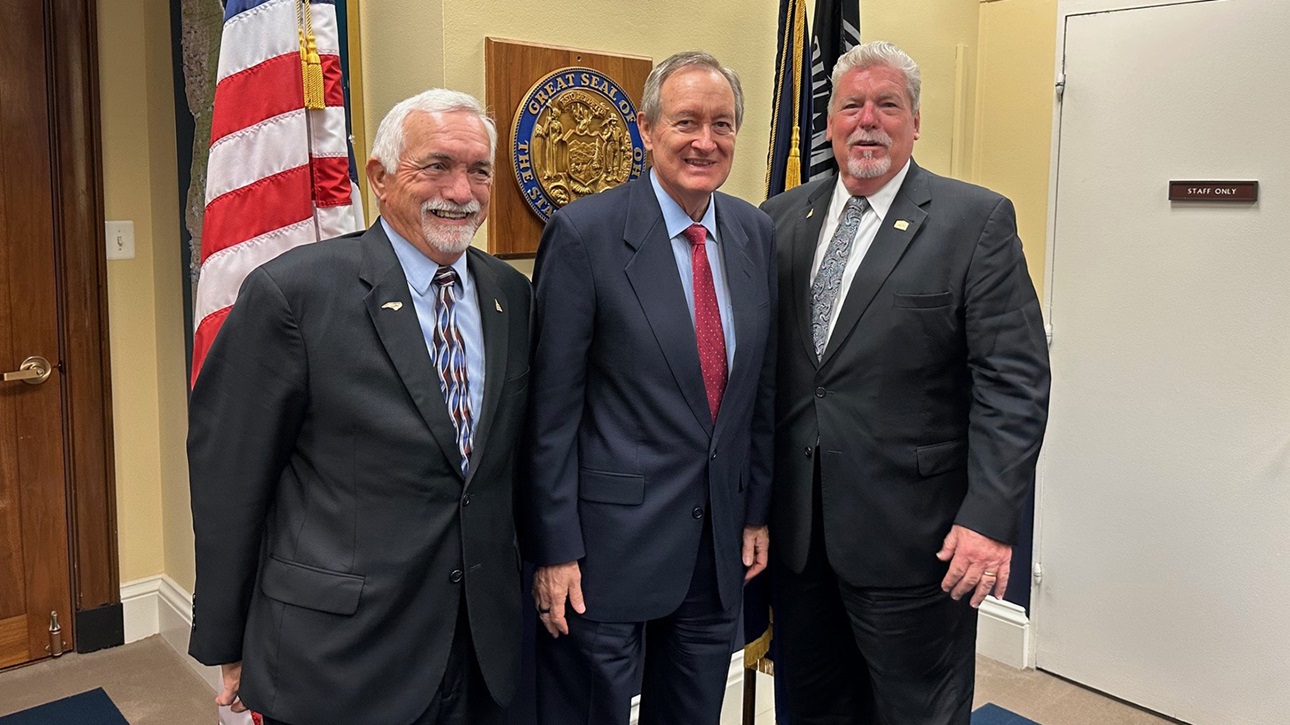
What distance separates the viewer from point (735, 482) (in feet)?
6.22

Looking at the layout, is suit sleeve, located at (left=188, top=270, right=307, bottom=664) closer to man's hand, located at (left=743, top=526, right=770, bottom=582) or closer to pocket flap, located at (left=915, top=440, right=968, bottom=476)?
man's hand, located at (left=743, top=526, right=770, bottom=582)

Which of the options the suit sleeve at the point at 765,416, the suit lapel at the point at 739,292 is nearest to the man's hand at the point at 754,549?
the suit sleeve at the point at 765,416

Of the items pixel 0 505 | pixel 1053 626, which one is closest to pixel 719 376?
pixel 1053 626

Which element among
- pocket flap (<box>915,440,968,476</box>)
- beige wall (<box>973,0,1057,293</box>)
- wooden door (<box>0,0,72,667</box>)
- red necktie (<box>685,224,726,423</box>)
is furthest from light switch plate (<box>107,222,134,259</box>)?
beige wall (<box>973,0,1057,293</box>)

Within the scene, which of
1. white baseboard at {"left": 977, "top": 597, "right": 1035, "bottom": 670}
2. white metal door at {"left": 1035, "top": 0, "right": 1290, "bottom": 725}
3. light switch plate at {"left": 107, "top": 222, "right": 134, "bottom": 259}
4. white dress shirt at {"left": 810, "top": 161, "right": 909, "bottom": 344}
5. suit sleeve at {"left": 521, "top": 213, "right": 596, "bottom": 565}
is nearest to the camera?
suit sleeve at {"left": 521, "top": 213, "right": 596, "bottom": 565}

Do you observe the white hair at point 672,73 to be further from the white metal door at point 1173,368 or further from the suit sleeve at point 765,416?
the white metal door at point 1173,368

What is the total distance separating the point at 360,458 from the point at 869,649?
1062 mm

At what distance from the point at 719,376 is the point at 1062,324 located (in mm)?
1683

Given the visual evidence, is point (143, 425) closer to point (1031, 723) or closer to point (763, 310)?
point (763, 310)

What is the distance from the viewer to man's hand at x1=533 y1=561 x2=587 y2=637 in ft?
5.82

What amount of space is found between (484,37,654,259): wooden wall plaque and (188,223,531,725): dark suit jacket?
2.43ft

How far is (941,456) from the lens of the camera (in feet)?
6.31

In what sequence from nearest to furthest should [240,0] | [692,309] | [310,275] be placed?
[310,275] < [692,309] < [240,0]

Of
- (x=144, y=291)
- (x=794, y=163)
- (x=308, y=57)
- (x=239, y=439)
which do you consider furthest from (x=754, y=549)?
(x=144, y=291)
